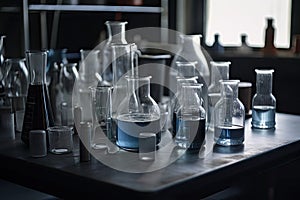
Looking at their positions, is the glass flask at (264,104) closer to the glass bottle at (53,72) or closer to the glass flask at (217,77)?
the glass flask at (217,77)

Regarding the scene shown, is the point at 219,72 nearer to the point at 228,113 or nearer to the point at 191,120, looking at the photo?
the point at 228,113

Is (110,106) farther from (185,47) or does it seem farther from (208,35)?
(208,35)

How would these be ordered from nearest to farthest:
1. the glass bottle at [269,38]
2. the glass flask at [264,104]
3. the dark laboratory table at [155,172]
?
1. the dark laboratory table at [155,172]
2. the glass flask at [264,104]
3. the glass bottle at [269,38]

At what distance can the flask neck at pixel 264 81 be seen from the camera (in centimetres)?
173

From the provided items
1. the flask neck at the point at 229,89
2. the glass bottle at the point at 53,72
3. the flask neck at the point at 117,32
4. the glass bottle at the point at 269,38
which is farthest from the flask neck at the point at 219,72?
the glass bottle at the point at 269,38

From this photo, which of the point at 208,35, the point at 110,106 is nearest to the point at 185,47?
the point at 110,106

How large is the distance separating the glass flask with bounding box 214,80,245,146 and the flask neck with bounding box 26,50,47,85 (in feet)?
1.79

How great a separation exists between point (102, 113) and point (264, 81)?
589 millimetres

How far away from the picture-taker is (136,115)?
1449mm

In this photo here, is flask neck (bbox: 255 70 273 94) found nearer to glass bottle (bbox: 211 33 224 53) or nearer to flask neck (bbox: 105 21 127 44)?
flask neck (bbox: 105 21 127 44)

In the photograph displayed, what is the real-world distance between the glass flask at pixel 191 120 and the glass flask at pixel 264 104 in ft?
1.05

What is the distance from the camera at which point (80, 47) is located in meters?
2.75

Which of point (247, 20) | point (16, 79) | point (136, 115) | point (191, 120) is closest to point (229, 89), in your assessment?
point (191, 120)

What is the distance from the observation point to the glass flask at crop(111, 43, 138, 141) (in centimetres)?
159
